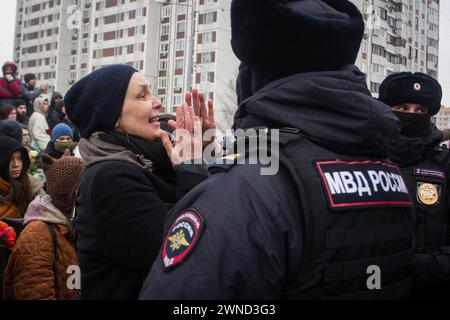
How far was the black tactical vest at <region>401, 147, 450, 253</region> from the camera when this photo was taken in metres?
2.90

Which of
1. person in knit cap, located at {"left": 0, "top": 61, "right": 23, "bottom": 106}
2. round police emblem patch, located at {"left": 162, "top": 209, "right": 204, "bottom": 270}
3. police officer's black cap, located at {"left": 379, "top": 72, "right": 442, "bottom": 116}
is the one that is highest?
person in knit cap, located at {"left": 0, "top": 61, "right": 23, "bottom": 106}

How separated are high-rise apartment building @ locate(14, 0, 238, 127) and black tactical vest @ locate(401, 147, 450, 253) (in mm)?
28375

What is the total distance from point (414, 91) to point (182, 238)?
2469 mm

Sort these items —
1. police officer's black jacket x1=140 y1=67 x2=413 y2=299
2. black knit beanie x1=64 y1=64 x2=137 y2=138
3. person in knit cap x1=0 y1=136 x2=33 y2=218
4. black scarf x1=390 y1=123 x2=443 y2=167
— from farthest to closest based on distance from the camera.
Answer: person in knit cap x1=0 y1=136 x2=33 y2=218 < black scarf x1=390 y1=123 x2=443 y2=167 < black knit beanie x1=64 y1=64 x2=137 y2=138 < police officer's black jacket x1=140 y1=67 x2=413 y2=299

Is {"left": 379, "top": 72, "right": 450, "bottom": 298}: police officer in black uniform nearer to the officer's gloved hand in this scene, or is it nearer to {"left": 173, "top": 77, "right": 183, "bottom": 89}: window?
the officer's gloved hand

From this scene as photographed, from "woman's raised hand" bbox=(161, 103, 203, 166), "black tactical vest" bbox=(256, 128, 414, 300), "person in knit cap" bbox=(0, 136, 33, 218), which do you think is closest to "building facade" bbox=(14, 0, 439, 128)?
"person in knit cap" bbox=(0, 136, 33, 218)

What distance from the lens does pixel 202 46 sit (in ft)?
128

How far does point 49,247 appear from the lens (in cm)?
307

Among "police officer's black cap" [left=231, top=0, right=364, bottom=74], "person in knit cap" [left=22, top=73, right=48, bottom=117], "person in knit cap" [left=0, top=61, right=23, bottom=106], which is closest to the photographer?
"police officer's black cap" [left=231, top=0, right=364, bottom=74]

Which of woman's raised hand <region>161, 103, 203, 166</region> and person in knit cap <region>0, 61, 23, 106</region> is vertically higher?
person in knit cap <region>0, 61, 23, 106</region>

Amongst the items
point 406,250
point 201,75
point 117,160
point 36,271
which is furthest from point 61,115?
point 201,75

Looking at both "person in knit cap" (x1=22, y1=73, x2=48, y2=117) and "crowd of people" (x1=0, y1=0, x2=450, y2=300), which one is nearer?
"crowd of people" (x1=0, y1=0, x2=450, y2=300)

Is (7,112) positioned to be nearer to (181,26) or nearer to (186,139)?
(186,139)

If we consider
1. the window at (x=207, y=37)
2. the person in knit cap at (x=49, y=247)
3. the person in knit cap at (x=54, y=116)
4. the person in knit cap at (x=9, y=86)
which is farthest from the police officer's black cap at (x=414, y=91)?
the window at (x=207, y=37)
